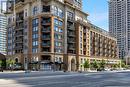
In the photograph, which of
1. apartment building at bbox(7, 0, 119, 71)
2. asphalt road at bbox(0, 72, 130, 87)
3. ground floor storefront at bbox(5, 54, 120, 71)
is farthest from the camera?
apartment building at bbox(7, 0, 119, 71)

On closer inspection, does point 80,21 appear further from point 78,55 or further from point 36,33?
point 36,33

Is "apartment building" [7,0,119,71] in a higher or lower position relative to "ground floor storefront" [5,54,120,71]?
higher

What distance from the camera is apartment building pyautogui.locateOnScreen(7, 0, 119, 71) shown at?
388 feet

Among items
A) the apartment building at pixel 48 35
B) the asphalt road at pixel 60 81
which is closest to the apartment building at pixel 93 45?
the apartment building at pixel 48 35

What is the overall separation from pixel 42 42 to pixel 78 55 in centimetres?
2163

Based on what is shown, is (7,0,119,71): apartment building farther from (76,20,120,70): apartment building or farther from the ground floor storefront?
(76,20,120,70): apartment building

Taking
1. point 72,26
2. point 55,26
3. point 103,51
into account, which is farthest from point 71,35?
point 103,51

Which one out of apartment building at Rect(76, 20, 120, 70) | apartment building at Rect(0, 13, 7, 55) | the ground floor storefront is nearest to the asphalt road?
the ground floor storefront

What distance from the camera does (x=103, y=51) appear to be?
584 ft

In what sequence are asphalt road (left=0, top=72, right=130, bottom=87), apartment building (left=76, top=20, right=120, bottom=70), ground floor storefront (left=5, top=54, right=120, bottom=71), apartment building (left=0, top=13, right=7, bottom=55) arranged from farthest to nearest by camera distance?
1. apartment building (left=76, top=20, right=120, bottom=70)
2. apartment building (left=0, top=13, right=7, bottom=55)
3. ground floor storefront (left=5, top=54, right=120, bottom=71)
4. asphalt road (left=0, top=72, right=130, bottom=87)

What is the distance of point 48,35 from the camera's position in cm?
11938

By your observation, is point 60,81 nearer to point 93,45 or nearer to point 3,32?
point 3,32

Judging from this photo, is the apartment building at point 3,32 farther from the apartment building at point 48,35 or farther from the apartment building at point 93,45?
the apartment building at point 93,45

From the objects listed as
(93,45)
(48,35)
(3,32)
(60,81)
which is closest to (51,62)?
(48,35)
